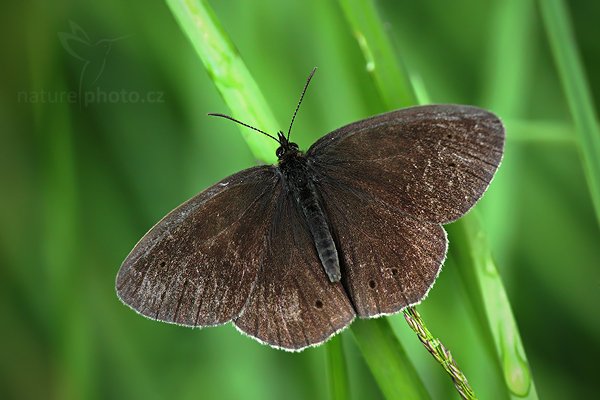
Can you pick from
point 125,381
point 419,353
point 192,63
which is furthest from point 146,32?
point 419,353

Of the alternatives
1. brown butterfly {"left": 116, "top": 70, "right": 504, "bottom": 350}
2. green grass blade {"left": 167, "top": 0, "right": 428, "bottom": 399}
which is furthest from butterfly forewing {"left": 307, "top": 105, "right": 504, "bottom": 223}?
green grass blade {"left": 167, "top": 0, "right": 428, "bottom": 399}

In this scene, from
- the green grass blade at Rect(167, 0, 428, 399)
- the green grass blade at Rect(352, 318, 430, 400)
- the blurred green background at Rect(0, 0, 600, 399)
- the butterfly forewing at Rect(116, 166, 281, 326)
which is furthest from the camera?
the blurred green background at Rect(0, 0, 600, 399)

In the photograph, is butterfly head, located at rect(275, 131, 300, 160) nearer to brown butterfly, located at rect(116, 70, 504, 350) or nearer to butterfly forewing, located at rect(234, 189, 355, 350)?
brown butterfly, located at rect(116, 70, 504, 350)

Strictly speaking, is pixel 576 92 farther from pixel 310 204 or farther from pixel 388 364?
pixel 388 364

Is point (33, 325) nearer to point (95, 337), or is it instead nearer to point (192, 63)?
point (95, 337)

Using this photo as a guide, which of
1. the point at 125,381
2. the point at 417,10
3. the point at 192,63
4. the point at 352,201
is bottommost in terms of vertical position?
the point at 125,381

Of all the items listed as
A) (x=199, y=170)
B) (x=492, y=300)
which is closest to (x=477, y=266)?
(x=492, y=300)
